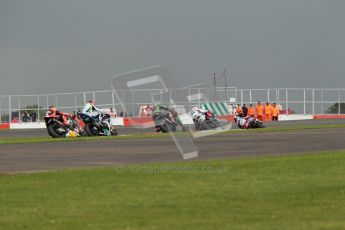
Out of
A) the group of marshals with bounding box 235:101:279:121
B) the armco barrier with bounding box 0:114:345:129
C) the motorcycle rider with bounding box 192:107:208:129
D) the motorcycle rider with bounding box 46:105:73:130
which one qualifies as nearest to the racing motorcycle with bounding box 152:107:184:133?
the motorcycle rider with bounding box 192:107:208:129

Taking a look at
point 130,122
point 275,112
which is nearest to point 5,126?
point 130,122

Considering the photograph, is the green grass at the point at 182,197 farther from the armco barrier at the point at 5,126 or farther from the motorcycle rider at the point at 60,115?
the armco barrier at the point at 5,126

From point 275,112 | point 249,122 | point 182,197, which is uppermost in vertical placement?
point 275,112

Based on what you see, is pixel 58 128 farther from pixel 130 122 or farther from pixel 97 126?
pixel 130 122

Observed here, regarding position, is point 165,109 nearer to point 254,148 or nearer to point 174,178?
point 254,148

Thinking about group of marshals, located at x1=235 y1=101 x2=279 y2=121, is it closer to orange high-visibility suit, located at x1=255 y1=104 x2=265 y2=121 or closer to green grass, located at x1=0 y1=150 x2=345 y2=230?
orange high-visibility suit, located at x1=255 y1=104 x2=265 y2=121

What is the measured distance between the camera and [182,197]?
1279cm

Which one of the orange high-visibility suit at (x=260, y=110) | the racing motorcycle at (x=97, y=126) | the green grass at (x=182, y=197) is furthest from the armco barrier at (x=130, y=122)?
the green grass at (x=182, y=197)

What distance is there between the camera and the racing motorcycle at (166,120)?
3784 cm

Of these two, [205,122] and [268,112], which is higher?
[268,112]

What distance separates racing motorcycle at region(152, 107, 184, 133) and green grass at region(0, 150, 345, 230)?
19648mm

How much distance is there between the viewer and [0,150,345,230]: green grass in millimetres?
10633

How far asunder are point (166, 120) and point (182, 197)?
84.2 ft

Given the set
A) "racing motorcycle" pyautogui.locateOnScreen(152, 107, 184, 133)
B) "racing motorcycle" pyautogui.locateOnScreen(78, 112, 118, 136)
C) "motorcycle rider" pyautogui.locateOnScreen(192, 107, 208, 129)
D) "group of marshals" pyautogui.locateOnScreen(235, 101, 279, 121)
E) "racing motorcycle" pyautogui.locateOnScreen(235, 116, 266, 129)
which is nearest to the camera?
"racing motorcycle" pyautogui.locateOnScreen(78, 112, 118, 136)
